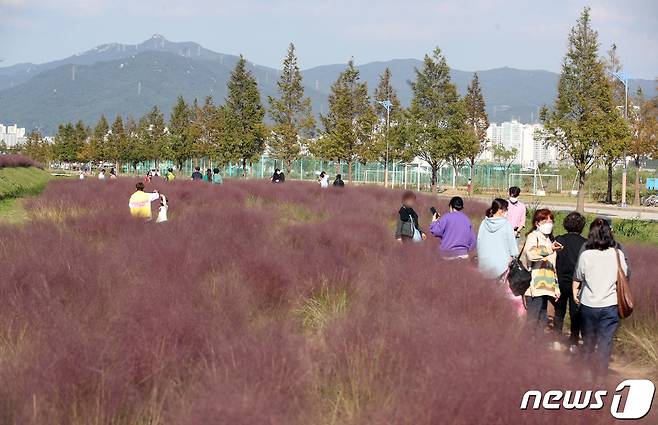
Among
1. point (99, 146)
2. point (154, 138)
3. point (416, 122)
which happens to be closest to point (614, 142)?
point (416, 122)

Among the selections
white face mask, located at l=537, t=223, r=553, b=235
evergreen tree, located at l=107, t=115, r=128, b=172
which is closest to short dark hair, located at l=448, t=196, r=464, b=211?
white face mask, located at l=537, t=223, r=553, b=235

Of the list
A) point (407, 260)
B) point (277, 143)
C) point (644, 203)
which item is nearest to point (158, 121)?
point (277, 143)

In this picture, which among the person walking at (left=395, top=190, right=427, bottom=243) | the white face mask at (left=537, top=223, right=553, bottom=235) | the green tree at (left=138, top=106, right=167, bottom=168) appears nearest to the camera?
the white face mask at (left=537, top=223, right=553, bottom=235)

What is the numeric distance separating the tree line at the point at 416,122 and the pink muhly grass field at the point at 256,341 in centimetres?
2274

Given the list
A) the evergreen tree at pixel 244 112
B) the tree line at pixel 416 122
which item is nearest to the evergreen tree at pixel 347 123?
the tree line at pixel 416 122

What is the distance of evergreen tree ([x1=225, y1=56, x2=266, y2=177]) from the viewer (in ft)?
152

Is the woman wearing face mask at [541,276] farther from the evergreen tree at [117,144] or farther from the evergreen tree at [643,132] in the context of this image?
the evergreen tree at [117,144]

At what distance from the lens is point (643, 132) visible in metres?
38.1

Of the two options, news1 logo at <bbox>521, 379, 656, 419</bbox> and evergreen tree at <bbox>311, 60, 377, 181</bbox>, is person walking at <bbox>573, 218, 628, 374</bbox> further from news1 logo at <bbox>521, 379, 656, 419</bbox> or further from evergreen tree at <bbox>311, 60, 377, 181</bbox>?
evergreen tree at <bbox>311, 60, 377, 181</bbox>

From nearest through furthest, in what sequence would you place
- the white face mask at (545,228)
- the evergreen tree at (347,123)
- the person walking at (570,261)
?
the person walking at (570,261) → the white face mask at (545,228) → the evergreen tree at (347,123)

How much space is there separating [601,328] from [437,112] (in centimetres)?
3128

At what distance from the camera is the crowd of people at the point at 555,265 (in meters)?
5.64

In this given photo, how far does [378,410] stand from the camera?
3535mm

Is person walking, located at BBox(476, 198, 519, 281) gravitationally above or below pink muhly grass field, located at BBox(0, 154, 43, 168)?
below
